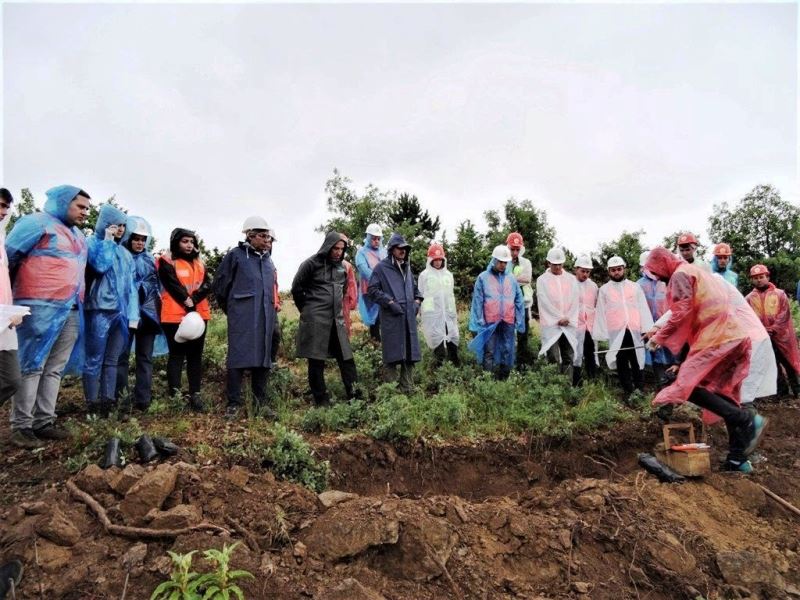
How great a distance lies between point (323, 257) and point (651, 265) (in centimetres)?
314

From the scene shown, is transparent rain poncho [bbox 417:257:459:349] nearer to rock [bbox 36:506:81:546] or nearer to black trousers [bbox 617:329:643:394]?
black trousers [bbox 617:329:643:394]

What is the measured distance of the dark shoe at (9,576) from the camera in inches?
90.9

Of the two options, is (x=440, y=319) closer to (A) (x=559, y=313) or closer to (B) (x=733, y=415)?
(A) (x=559, y=313)

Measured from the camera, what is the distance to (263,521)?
300cm

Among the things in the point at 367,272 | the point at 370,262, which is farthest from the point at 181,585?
the point at 370,262

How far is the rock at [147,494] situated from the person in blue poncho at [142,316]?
202 cm

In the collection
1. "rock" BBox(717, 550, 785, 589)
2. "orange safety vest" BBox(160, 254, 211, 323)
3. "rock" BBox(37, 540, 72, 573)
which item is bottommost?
"rock" BBox(717, 550, 785, 589)

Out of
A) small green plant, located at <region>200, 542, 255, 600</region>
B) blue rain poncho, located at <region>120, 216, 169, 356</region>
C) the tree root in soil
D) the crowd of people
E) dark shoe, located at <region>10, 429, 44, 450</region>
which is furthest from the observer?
blue rain poncho, located at <region>120, 216, 169, 356</region>

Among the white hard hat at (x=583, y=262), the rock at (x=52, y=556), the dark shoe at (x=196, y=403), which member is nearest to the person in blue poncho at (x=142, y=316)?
the dark shoe at (x=196, y=403)

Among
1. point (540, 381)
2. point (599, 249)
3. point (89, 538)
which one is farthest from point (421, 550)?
point (599, 249)

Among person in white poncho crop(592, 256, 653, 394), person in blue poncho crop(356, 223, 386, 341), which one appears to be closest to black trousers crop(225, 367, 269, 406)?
person in blue poncho crop(356, 223, 386, 341)

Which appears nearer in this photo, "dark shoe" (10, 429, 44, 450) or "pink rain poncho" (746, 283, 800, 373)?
"dark shoe" (10, 429, 44, 450)

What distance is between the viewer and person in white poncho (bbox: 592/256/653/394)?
6.67 meters

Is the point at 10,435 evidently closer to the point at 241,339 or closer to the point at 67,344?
the point at 67,344
